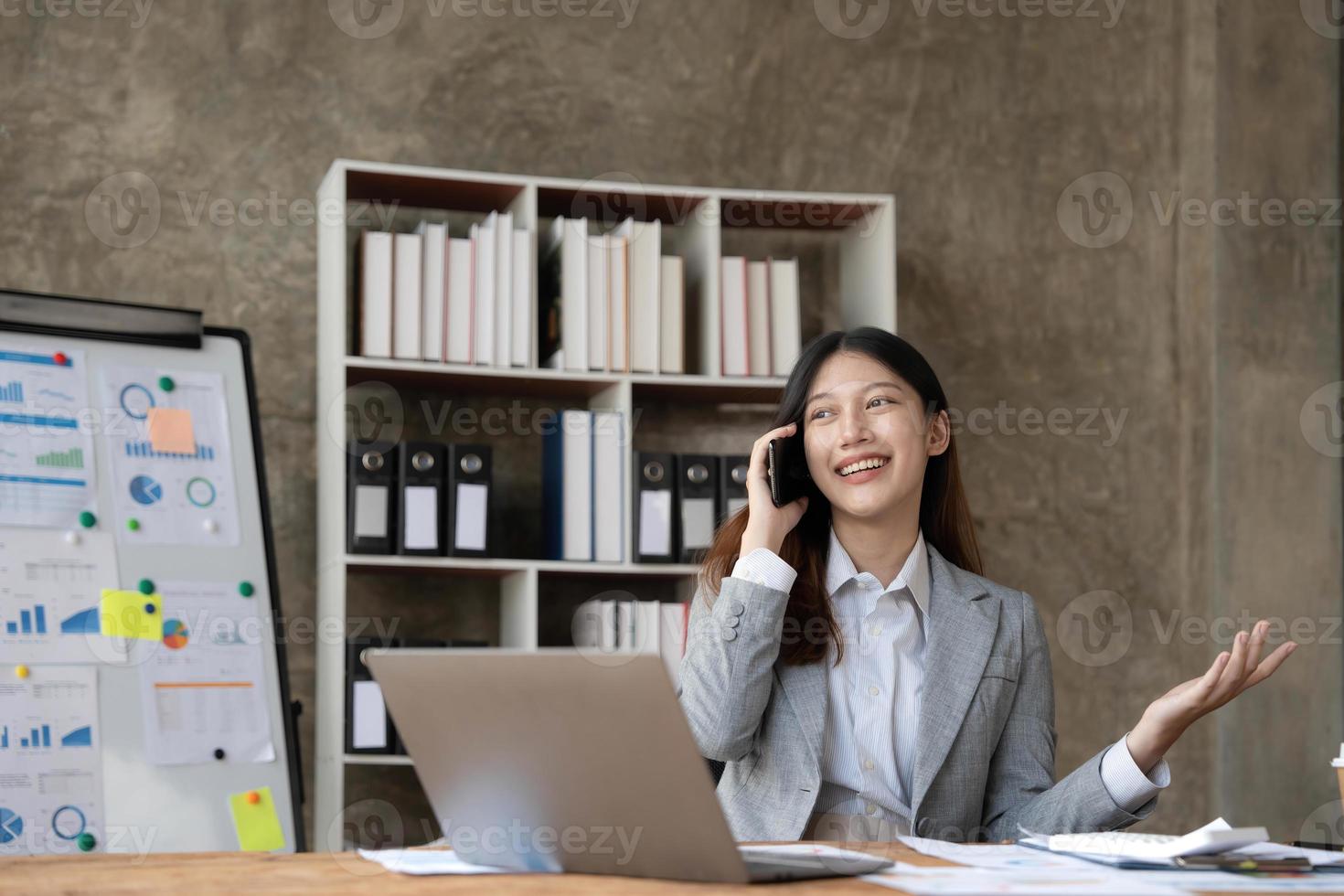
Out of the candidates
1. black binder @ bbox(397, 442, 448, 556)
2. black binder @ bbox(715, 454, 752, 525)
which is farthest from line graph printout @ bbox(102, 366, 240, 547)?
black binder @ bbox(715, 454, 752, 525)

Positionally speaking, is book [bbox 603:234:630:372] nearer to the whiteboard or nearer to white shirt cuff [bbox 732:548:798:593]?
the whiteboard

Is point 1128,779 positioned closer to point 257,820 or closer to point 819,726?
point 819,726

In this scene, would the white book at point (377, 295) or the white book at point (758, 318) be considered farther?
the white book at point (758, 318)

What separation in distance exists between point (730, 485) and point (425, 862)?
2.17 meters

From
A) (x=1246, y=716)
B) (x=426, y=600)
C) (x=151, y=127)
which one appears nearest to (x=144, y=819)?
(x=426, y=600)

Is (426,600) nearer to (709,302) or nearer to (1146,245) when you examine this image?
(709,302)

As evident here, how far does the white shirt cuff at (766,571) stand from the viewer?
2.07m

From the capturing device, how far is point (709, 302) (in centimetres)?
349

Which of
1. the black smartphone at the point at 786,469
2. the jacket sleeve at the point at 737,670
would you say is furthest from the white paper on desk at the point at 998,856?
the black smartphone at the point at 786,469

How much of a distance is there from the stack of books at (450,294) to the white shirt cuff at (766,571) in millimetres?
1354

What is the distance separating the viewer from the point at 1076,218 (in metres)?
4.20

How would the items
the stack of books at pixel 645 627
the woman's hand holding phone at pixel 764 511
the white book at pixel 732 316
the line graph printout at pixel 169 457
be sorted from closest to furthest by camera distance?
the woman's hand holding phone at pixel 764 511, the line graph printout at pixel 169 457, the stack of books at pixel 645 627, the white book at pixel 732 316

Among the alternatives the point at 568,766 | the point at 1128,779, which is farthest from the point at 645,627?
the point at 568,766

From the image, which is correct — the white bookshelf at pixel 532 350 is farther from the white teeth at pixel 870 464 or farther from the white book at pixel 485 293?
the white teeth at pixel 870 464
